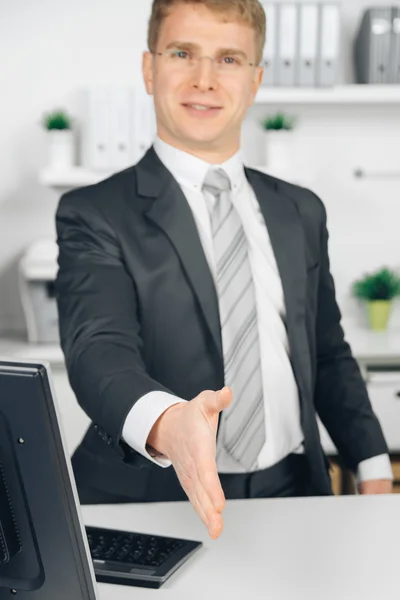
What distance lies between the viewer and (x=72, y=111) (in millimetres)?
3686

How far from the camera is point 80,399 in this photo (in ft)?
4.39

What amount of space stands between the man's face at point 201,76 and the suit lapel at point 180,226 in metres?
0.09

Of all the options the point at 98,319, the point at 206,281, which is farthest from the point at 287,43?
the point at 98,319

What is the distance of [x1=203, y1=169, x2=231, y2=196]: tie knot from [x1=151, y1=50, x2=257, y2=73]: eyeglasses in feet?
0.64

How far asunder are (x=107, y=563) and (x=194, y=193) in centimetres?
77

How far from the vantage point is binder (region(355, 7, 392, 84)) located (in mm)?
3426

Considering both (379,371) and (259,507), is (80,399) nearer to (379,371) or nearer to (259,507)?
(259,507)

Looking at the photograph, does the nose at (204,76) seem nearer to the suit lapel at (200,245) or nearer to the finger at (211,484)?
the suit lapel at (200,245)

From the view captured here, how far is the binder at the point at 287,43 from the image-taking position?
3.36 metres

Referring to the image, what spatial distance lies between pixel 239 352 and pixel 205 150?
388mm

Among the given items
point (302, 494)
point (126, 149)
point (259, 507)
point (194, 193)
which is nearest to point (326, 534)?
point (259, 507)

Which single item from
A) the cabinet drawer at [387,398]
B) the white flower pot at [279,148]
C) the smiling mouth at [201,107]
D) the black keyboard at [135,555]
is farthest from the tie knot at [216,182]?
the white flower pot at [279,148]

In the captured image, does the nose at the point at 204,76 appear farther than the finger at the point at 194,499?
Yes

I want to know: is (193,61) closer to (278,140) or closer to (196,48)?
(196,48)
